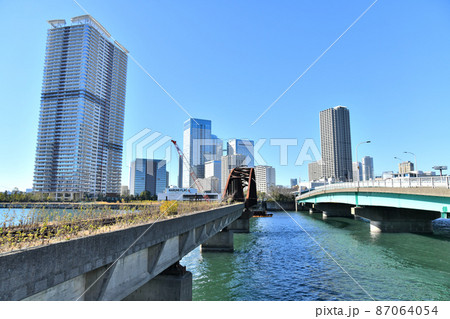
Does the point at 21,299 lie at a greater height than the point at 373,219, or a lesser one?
greater

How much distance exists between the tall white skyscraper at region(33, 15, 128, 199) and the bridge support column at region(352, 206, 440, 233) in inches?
6694

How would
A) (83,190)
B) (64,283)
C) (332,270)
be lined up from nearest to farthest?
1. (64,283)
2. (332,270)
3. (83,190)

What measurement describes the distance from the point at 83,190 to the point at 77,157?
22872mm

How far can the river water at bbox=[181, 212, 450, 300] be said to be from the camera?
15.5 meters

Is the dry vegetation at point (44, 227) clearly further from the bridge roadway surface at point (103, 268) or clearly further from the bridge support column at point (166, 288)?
the bridge support column at point (166, 288)

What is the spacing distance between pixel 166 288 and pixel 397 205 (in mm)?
33183

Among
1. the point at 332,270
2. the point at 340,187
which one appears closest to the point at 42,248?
the point at 332,270

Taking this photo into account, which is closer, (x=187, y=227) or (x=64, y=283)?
(x=64, y=283)

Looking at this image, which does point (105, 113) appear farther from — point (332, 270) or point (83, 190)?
point (332, 270)

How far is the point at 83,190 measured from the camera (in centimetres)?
17025

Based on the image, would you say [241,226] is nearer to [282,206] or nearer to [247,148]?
[247,148]

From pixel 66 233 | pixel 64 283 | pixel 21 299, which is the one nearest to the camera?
pixel 21 299

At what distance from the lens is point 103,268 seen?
683 cm

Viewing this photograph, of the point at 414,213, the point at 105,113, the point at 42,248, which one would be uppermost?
the point at 105,113
